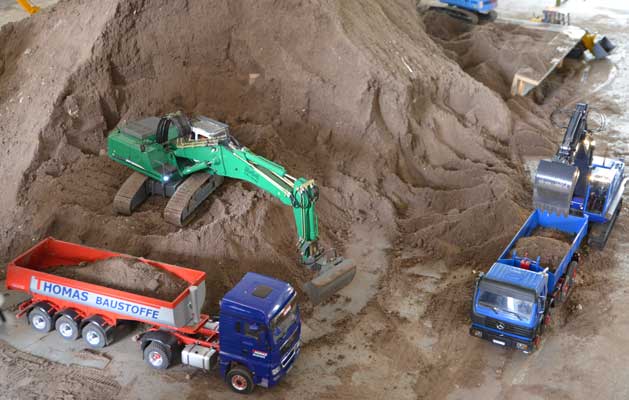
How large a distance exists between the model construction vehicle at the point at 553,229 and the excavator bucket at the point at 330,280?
2579 millimetres

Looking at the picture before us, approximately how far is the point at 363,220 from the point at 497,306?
453 cm

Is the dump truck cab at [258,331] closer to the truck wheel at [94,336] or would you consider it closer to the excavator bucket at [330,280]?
the excavator bucket at [330,280]

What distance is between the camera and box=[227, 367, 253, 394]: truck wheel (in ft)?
36.6

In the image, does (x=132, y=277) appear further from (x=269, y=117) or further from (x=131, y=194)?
(x=269, y=117)

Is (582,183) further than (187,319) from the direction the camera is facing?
Yes

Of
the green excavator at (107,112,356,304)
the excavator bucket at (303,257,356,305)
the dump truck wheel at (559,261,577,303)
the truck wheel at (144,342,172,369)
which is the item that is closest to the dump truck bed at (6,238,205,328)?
the truck wheel at (144,342,172,369)

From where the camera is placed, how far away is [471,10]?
1086 inches

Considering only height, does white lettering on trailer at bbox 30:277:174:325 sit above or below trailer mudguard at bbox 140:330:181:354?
above

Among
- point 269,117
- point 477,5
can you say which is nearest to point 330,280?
point 269,117

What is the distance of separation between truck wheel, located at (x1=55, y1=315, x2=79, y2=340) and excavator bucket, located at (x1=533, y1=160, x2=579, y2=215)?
29.0 ft

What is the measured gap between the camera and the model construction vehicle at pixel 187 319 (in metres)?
11.0

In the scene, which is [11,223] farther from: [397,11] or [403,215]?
[397,11]

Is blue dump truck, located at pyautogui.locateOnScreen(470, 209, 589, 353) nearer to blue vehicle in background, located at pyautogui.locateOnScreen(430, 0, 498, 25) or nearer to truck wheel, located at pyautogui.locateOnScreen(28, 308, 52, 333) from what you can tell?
truck wheel, located at pyautogui.locateOnScreen(28, 308, 52, 333)

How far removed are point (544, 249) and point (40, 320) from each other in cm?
919
